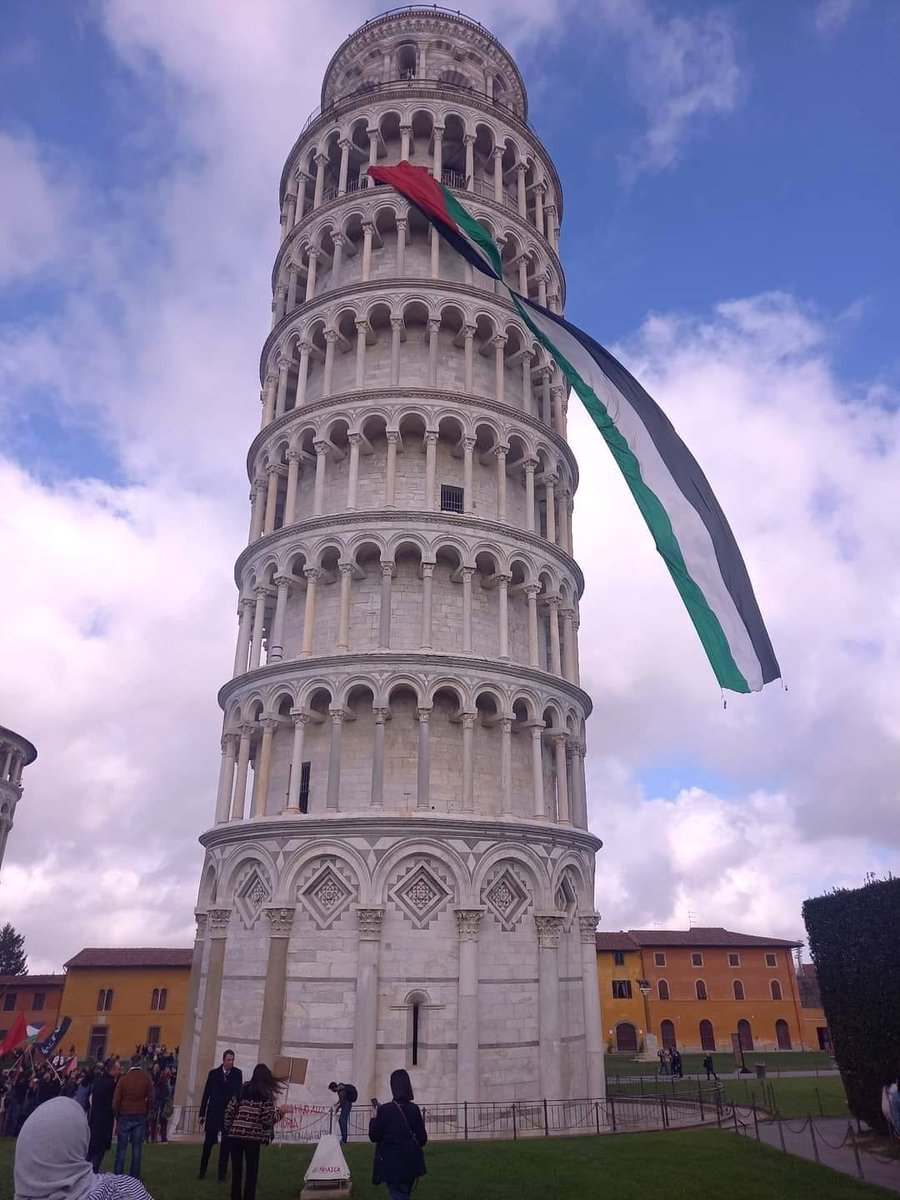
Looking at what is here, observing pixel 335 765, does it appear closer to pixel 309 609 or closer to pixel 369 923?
pixel 369 923

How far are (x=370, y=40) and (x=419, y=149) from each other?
942 cm

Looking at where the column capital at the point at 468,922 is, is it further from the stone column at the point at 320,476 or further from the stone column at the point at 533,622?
the stone column at the point at 320,476

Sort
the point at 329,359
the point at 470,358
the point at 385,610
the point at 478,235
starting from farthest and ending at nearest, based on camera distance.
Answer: the point at 329,359
the point at 470,358
the point at 385,610
the point at 478,235

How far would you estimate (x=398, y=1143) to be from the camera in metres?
9.73

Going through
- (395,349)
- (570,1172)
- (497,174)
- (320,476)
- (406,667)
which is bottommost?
(570,1172)

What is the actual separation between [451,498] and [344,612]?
256 inches

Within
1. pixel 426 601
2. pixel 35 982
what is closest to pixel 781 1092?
pixel 426 601

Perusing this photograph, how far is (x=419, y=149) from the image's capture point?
38781 millimetres

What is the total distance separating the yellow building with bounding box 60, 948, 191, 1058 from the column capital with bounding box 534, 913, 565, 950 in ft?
145

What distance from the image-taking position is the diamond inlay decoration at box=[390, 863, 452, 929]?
25.4 meters

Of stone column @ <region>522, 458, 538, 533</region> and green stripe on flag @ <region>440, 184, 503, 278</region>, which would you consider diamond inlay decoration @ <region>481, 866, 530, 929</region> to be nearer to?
stone column @ <region>522, 458, 538, 533</region>

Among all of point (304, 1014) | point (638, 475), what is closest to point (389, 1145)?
point (638, 475)

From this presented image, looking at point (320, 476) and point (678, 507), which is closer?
point (678, 507)

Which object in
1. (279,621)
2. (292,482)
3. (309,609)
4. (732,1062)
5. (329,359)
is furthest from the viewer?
(732,1062)
